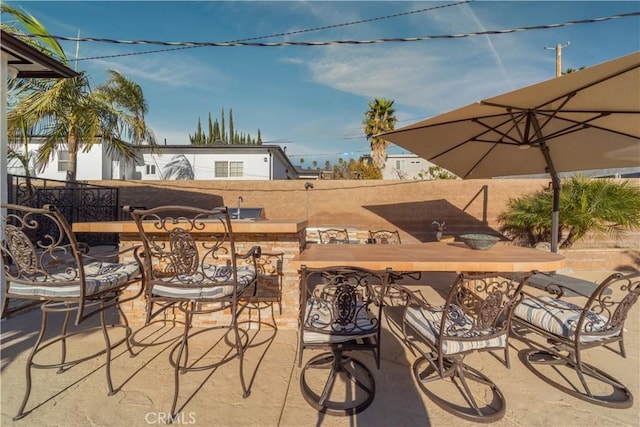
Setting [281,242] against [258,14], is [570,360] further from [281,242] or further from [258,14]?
[258,14]

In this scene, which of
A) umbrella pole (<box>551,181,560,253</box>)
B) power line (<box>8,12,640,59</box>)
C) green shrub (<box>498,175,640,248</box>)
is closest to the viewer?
umbrella pole (<box>551,181,560,253</box>)

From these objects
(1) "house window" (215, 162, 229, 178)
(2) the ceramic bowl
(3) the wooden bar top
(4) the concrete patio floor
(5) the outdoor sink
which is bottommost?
(4) the concrete patio floor

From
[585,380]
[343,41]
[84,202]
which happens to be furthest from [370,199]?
[84,202]

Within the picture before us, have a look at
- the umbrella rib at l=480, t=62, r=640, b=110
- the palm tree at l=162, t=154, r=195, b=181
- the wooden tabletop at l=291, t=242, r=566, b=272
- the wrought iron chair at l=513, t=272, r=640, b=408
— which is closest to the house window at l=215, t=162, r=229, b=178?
the palm tree at l=162, t=154, r=195, b=181

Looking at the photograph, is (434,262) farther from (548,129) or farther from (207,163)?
(207,163)

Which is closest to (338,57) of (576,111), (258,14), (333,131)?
(258,14)

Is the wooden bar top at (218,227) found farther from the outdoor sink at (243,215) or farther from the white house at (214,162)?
the white house at (214,162)

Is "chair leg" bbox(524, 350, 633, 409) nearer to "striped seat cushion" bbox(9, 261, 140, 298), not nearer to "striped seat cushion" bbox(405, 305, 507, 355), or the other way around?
"striped seat cushion" bbox(405, 305, 507, 355)

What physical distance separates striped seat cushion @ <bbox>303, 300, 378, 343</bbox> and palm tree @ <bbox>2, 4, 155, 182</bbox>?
6.30 metres

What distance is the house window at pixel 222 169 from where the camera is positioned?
1473cm

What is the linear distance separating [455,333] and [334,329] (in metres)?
0.78

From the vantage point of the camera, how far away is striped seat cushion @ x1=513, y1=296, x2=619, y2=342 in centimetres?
210

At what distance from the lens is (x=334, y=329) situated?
1.93m

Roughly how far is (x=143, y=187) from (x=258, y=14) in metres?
5.80
